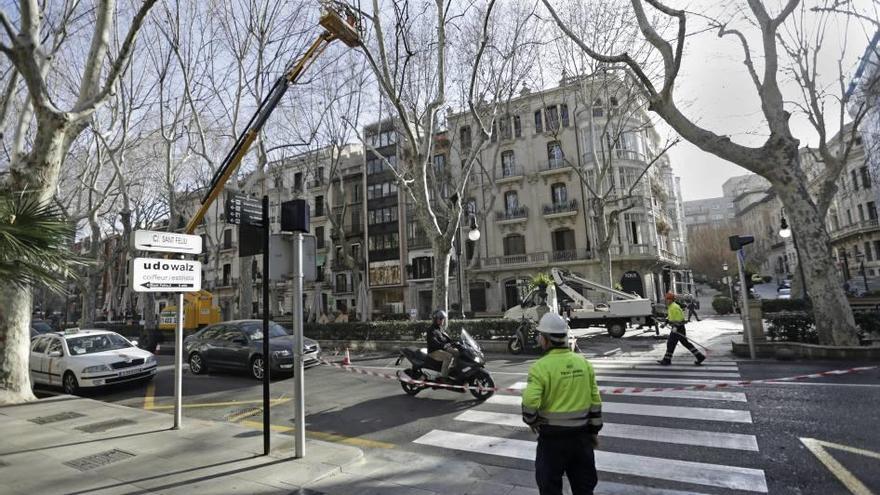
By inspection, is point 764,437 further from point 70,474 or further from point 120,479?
point 70,474

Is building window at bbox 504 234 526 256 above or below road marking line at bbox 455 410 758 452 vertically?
above

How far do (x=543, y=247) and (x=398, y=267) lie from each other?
41.2 feet

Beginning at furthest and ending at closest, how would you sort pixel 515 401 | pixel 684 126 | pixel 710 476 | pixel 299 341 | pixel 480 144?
pixel 480 144
pixel 684 126
pixel 515 401
pixel 299 341
pixel 710 476

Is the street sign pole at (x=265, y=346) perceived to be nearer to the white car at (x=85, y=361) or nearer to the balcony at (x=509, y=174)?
the white car at (x=85, y=361)

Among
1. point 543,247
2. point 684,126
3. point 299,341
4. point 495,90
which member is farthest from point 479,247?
point 299,341

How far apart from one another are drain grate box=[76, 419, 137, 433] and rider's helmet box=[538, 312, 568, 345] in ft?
21.9

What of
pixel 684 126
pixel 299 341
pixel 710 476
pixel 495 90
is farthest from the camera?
pixel 495 90

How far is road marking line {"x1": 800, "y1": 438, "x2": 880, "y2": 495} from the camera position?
153 inches

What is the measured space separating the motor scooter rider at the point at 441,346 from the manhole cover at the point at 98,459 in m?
4.52

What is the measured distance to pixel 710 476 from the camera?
4258mm

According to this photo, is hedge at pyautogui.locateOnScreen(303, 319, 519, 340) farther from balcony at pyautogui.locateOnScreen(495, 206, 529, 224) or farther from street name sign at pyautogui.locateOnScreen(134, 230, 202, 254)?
balcony at pyautogui.locateOnScreen(495, 206, 529, 224)

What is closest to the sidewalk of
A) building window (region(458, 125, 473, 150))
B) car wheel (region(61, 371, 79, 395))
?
car wheel (region(61, 371, 79, 395))

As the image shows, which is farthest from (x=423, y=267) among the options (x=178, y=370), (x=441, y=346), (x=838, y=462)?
(x=838, y=462)

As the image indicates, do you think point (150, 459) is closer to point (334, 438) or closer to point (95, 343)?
point (334, 438)
